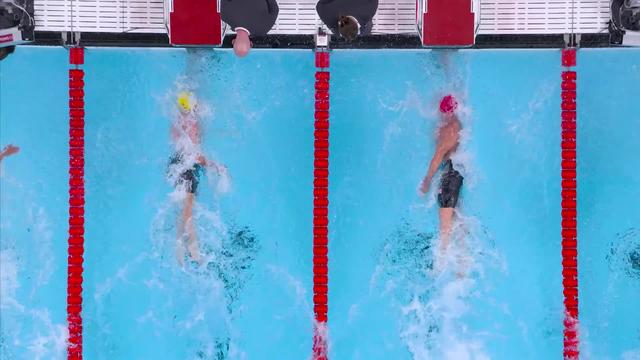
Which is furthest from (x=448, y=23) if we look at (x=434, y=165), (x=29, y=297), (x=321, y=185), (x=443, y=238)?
(x=29, y=297)

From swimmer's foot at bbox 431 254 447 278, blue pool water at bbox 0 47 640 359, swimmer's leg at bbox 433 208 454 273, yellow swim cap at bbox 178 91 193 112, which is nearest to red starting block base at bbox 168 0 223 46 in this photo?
blue pool water at bbox 0 47 640 359

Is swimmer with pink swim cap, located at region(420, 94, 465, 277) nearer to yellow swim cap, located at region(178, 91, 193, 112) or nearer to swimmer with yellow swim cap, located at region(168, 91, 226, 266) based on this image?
swimmer with yellow swim cap, located at region(168, 91, 226, 266)

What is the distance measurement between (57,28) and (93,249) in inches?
77.0

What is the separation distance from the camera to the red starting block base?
195 inches

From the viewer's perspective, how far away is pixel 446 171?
17.9ft

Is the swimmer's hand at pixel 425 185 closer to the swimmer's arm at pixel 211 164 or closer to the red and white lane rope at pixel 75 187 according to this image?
the swimmer's arm at pixel 211 164

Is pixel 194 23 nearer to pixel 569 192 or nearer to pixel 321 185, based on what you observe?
pixel 321 185

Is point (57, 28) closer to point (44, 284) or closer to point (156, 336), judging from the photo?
point (44, 284)

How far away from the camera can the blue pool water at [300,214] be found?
5.44 m

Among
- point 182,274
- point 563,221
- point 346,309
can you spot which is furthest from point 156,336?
point 563,221

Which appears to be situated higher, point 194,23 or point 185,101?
point 194,23

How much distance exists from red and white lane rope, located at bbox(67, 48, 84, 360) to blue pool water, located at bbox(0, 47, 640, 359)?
0.14m

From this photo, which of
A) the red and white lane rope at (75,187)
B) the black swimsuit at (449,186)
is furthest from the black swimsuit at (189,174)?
the black swimsuit at (449,186)

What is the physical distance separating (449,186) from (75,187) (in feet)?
10.8
